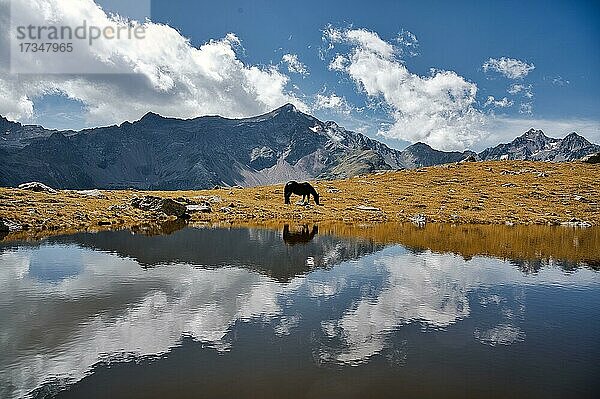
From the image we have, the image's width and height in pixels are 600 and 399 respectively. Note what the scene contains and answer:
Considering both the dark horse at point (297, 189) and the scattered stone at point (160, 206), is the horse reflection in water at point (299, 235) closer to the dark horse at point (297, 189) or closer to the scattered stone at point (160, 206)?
the scattered stone at point (160, 206)

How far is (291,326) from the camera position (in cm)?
2347

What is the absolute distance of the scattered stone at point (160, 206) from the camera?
81125 mm

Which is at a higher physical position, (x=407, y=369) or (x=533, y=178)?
(x=533, y=178)

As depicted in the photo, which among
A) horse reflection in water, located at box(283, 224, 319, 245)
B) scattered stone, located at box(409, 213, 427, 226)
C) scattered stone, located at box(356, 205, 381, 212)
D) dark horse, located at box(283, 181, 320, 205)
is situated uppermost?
dark horse, located at box(283, 181, 320, 205)

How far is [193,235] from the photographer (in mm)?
58688

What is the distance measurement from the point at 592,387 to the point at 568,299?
617 inches

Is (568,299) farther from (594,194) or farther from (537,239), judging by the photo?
(594,194)

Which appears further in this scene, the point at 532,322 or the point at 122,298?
the point at 122,298

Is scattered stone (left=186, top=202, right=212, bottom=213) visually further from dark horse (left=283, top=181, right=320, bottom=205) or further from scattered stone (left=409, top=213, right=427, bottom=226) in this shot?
scattered stone (left=409, top=213, right=427, bottom=226)

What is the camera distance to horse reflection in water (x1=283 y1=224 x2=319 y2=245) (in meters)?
55.5

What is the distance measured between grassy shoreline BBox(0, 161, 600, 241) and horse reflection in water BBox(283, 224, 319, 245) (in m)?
11.3

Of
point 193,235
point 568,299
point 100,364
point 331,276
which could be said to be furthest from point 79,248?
point 568,299

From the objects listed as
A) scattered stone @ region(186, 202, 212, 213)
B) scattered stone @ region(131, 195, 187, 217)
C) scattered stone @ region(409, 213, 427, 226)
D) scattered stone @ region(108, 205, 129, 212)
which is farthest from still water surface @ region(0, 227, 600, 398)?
scattered stone @ region(186, 202, 212, 213)

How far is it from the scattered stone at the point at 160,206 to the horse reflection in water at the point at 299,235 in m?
24.4
